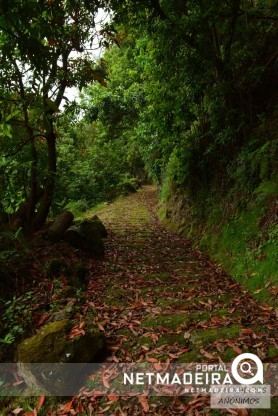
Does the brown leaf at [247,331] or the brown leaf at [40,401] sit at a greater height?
the brown leaf at [247,331]

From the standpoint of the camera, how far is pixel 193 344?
3424 mm

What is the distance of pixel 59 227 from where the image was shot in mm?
6676

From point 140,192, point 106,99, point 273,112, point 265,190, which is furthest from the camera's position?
point 140,192

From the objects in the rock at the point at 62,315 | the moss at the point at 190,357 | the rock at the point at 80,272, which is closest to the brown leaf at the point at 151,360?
the moss at the point at 190,357

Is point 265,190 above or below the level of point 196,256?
above

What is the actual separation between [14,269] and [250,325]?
3.53m

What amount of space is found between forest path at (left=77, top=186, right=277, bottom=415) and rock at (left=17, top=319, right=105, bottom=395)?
0.27m

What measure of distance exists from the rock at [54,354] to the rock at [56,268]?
1.58 m

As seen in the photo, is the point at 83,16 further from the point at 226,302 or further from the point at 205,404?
the point at 205,404

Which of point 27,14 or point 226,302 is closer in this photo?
point 27,14

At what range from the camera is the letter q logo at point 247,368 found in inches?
113

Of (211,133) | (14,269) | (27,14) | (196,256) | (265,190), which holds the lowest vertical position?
(196,256)

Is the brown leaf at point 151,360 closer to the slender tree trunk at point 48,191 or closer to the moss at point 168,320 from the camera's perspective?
the moss at point 168,320

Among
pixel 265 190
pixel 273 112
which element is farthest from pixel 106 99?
pixel 265 190
